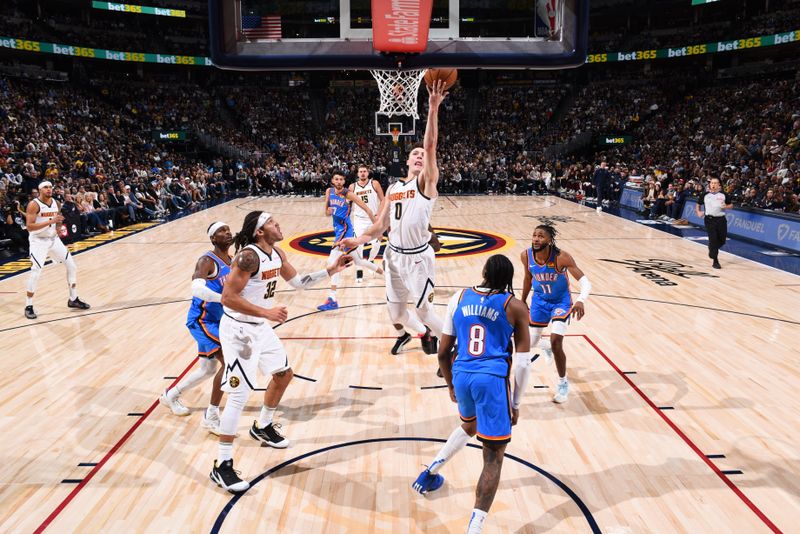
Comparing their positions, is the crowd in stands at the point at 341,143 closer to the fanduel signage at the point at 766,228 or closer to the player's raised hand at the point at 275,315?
the fanduel signage at the point at 766,228

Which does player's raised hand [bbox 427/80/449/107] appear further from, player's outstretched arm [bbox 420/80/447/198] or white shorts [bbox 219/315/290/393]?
white shorts [bbox 219/315/290/393]

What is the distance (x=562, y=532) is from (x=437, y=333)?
115 inches

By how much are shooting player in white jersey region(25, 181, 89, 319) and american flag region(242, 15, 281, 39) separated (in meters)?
3.70

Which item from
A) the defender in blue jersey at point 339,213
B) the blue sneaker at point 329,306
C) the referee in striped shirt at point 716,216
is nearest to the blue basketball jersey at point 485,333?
the defender in blue jersey at point 339,213

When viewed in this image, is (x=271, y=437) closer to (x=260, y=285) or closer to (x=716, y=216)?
(x=260, y=285)

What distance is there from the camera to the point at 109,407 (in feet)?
18.7

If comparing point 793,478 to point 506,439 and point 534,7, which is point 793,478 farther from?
point 534,7

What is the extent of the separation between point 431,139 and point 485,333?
2158 mm

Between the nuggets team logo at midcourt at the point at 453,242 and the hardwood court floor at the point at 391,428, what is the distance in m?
3.87

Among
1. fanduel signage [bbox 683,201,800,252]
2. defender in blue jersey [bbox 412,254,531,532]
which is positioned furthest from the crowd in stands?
defender in blue jersey [bbox 412,254,531,532]

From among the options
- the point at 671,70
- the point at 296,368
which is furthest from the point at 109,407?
the point at 671,70

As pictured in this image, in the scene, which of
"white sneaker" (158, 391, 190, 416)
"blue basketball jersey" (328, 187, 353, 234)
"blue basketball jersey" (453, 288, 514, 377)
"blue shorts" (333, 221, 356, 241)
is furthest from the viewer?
"blue shorts" (333, 221, 356, 241)

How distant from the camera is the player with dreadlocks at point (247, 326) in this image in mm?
4180

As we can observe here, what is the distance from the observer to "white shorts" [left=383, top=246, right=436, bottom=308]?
6.05 m
